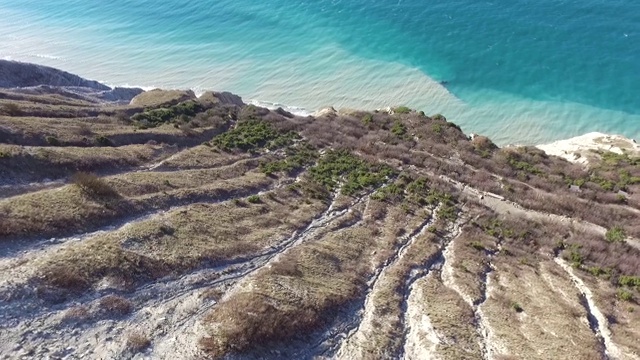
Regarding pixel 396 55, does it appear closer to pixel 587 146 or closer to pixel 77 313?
pixel 587 146

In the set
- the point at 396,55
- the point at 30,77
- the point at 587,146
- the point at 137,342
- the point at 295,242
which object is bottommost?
the point at 137,342

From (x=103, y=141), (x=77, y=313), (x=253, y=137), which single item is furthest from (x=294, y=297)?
(x=253, y=137)

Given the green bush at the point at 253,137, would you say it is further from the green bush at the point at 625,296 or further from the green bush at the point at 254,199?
the green bush at the point at 625,296

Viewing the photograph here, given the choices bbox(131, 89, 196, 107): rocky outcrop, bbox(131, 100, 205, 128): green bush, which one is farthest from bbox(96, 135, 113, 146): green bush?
bbox(131, 89, 196, 107): rocky outcrop

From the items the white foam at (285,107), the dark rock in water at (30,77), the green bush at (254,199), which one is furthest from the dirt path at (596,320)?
the dark rock in water at (30,77)

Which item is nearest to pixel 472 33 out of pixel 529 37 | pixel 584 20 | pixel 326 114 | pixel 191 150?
pixel 529 37

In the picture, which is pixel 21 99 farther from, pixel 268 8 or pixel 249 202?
pixel 268 8
